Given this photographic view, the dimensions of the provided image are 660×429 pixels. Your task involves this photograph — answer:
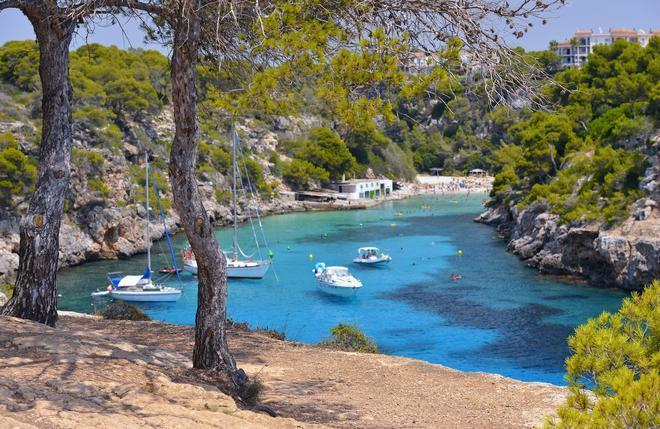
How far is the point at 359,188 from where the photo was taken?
3004 inches

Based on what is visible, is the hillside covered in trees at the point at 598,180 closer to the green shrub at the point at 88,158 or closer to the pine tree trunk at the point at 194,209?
the pine tree trunk at the point at 194,209

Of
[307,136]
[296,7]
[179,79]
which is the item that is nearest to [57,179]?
[179,79]

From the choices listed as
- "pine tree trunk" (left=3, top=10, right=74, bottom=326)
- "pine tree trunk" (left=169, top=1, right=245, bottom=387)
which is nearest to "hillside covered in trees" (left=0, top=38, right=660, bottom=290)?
"pine tree trunk" (left=169, top=1, right=245, bottom=387)

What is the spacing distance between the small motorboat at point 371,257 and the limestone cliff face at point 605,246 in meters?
7.71

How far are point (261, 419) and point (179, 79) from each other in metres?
3.45

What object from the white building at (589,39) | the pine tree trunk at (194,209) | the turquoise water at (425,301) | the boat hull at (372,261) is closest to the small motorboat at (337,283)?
the turquoise water at (425,301)

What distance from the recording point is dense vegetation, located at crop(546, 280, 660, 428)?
3.81m

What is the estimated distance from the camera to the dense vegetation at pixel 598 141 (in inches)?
1363

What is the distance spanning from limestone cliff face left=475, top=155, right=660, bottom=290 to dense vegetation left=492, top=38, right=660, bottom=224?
2.67ft

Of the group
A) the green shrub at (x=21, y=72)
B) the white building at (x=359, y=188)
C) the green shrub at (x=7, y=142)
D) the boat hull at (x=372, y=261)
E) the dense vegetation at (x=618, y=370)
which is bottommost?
the boat hull at (x=372, y=261)

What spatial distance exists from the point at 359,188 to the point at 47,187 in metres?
68.4

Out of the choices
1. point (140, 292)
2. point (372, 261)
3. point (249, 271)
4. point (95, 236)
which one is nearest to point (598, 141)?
point (372, 261)

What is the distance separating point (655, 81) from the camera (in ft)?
126

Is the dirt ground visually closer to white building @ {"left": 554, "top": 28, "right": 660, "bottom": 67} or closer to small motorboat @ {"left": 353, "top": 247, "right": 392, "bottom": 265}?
small motorboat @ {"left": 353, "top": 247, "right": 392, "bottom": 265}
